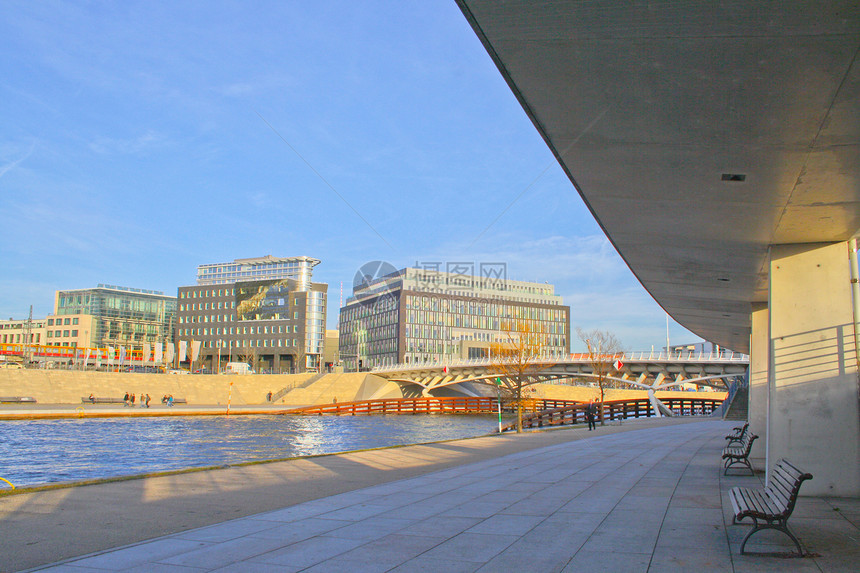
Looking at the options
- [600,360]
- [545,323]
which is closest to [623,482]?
[600,360]

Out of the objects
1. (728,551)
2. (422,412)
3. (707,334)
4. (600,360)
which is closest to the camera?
(728,551)

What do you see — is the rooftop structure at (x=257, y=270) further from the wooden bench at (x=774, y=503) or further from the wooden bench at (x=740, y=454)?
the wooden bench at (x=774, y=503)

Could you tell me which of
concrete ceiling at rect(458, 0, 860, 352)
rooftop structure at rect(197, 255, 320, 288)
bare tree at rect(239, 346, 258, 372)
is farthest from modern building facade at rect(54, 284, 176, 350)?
concrete ceiling at rect(458, 0, 860, 352)

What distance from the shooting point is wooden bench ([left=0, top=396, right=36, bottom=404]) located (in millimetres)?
60844

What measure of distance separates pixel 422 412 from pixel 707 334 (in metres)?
43.6

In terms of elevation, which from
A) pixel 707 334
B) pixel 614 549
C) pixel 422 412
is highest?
pixel 707 334

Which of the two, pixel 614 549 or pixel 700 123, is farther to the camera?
pixel 614 549

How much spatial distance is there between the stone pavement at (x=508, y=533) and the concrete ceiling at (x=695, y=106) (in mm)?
4302

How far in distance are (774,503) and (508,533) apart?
3086 mm

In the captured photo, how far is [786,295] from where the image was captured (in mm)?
11359

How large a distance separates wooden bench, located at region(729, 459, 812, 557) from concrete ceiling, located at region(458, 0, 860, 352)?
355 centimetres

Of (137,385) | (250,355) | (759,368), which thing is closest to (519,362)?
(759,368)

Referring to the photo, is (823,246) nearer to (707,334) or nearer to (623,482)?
(623,482)

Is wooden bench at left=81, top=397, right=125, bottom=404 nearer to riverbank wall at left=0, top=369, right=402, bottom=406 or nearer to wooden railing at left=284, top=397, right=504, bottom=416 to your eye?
riverbank wall at left=0, top=369, right=402, bottom=406
